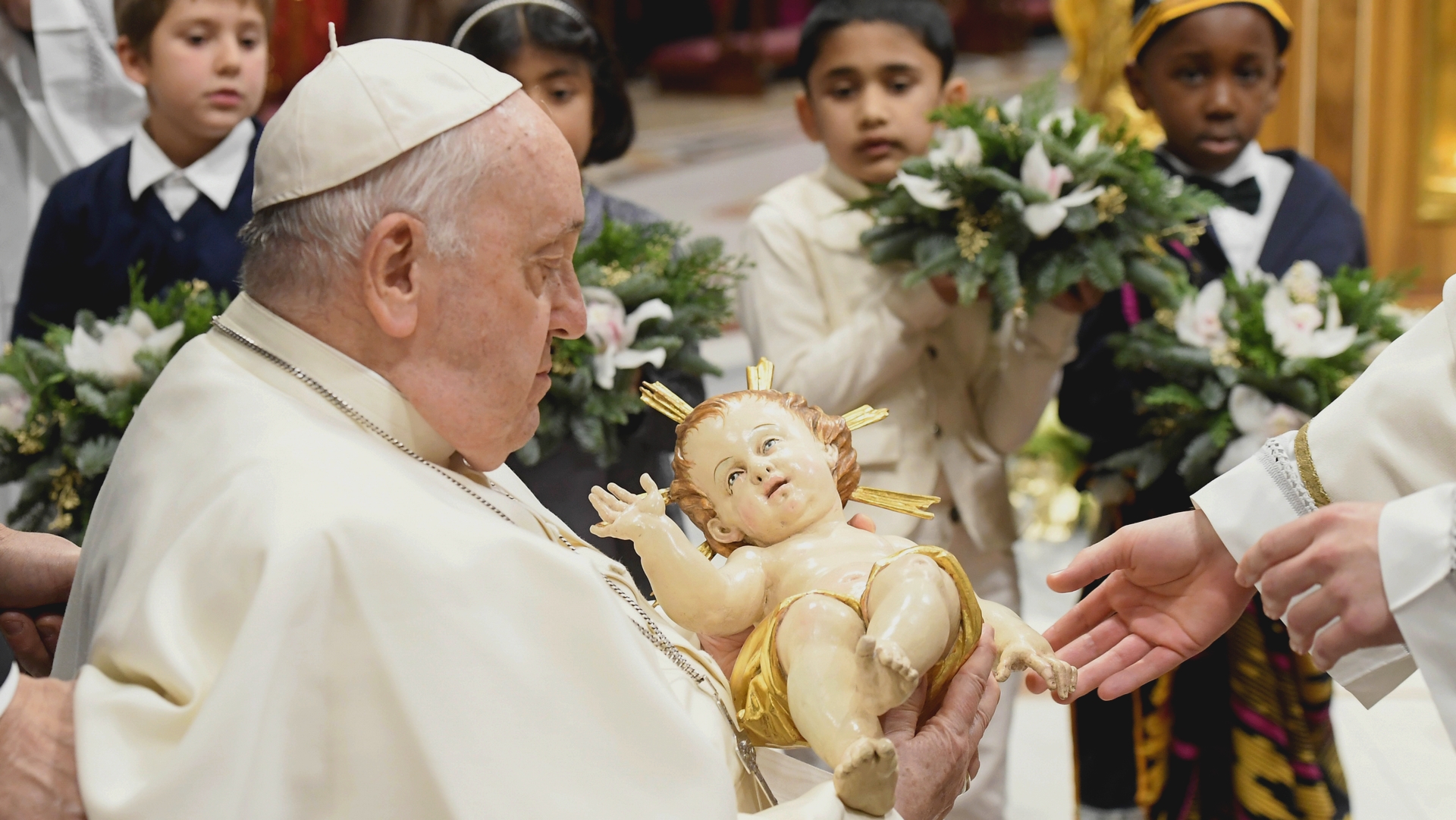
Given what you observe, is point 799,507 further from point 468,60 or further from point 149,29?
point 149,29

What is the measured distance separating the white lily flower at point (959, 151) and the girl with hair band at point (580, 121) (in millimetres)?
756

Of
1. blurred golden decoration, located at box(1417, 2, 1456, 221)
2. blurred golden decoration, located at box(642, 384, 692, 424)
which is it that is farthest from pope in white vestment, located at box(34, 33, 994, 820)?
blurred golden decoration, located at box(1417, 2, 1456, 221)

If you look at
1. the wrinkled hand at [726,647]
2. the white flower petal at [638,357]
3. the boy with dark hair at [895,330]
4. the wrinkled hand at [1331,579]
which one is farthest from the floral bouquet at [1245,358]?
the wrinkled hand at [726,647]

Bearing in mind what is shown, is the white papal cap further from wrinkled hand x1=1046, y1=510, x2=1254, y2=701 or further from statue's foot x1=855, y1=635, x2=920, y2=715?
wrinkled hand x1=1046, y1=510, x2=1254, y2=701

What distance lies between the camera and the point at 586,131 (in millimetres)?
3740

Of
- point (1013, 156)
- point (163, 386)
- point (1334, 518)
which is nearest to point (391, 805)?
point (163, 386)

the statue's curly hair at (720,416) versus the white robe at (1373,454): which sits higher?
the statue's curly hair at (720,416)

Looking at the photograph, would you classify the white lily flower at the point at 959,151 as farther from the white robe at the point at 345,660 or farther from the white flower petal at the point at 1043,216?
the white robe at the point at 345,660

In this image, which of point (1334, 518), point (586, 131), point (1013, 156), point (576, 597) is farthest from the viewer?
point (586, 131)

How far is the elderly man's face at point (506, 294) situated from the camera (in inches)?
73.4

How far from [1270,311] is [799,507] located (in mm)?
1827

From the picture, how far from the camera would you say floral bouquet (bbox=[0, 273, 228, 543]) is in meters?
3.13

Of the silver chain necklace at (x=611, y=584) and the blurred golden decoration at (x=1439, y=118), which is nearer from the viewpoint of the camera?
the silver chain necklace at (x=611, y=584)

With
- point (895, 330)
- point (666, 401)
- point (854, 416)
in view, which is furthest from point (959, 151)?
point (666, 401)
